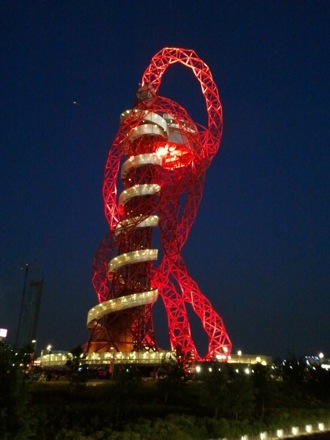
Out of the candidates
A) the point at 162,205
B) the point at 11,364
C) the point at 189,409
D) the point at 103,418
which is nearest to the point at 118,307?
the point at 162,205

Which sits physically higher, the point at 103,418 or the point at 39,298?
the point at 39,298

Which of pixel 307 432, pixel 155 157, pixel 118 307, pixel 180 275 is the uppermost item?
pixel 155 157

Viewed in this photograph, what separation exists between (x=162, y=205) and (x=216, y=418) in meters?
28.6

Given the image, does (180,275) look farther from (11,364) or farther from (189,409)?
(11,364)

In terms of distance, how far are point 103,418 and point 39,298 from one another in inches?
2292

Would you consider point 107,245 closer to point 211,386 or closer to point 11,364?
point 211,386

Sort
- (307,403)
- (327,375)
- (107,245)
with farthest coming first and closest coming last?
(107,245) → (327,375) → (307,403)

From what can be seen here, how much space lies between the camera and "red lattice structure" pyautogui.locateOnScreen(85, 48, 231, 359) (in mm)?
45344

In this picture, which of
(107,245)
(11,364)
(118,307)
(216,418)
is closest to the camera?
(11,364)

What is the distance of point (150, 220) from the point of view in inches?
1810

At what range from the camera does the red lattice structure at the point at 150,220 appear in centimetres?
4534

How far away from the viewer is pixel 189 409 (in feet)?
77.0

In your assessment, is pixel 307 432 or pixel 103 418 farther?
pixel 307 432

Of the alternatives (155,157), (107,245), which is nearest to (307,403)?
(107,245)
